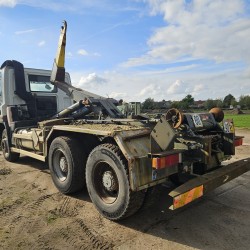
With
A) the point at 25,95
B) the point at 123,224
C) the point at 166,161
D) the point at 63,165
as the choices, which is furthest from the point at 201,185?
the point at 25,95

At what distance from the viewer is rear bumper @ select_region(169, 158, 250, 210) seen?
3562mm

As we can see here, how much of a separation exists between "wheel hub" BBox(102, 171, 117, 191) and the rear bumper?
36.4 inches

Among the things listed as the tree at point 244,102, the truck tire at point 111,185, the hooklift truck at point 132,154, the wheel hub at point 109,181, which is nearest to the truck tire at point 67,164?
the hooklift truck at point 132,154

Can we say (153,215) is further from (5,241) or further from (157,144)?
(5,241)

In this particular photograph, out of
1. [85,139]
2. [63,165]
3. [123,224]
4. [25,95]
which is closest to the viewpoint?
[123,224]

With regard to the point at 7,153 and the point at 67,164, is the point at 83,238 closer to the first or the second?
the point at 67,164

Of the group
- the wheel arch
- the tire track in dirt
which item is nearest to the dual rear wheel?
the wheel arch

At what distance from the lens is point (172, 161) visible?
3.83 m

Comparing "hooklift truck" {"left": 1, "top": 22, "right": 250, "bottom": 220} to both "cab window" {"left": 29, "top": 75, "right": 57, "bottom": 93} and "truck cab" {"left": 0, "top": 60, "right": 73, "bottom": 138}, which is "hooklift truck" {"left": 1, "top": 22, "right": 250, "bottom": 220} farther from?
"cab window" {"left": 29, "top": 75, "right": 57, "bottom": 93}

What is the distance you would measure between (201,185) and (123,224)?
1184 mm

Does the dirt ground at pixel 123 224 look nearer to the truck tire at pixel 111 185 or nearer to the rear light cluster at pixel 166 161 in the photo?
the truck tire at pixel 111 185

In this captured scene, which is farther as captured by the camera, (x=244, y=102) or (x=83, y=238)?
(x=244, y=102)

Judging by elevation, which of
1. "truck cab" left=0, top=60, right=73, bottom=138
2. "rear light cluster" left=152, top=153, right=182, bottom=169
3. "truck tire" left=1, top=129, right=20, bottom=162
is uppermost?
"truck cab" left=0, top=60, right=73, bottom=138

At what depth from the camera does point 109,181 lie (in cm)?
424
